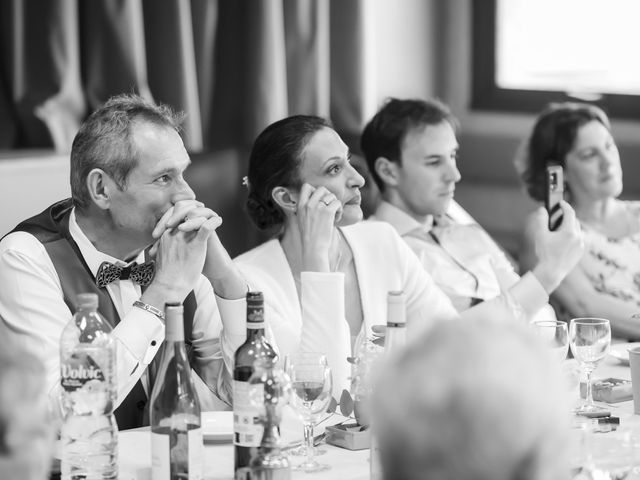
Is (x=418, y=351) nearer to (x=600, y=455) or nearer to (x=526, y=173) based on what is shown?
(x=600, y=455)

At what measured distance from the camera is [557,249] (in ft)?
10.7

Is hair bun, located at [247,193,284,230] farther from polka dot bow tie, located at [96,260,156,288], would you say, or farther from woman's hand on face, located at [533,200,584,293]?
A: woman's hand on face, located at [533,200,584,293]

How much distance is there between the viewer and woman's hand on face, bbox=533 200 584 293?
10.6ft

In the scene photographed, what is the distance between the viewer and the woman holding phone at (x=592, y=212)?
A: 3.65 metres

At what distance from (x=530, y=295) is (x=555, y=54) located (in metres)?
2.09

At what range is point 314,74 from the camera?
4.34 meters

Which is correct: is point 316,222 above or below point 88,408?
above

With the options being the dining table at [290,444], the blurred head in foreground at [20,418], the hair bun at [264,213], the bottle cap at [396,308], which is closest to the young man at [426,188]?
the hair bun at [264,213]

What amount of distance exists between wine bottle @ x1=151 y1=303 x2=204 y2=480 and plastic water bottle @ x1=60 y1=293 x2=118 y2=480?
9cm

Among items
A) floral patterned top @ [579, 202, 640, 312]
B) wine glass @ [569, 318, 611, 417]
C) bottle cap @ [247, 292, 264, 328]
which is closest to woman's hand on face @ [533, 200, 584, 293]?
floral patterned top @ [579, 202, 640, 312]

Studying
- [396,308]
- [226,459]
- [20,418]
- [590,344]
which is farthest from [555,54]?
[20,418]

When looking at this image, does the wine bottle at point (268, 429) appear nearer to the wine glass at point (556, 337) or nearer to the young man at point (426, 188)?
the wine glass at point (556, 337)

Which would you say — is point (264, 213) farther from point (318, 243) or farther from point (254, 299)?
point (254, 299)

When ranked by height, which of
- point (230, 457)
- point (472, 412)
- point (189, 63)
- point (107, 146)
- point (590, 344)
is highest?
point (189, 63)
